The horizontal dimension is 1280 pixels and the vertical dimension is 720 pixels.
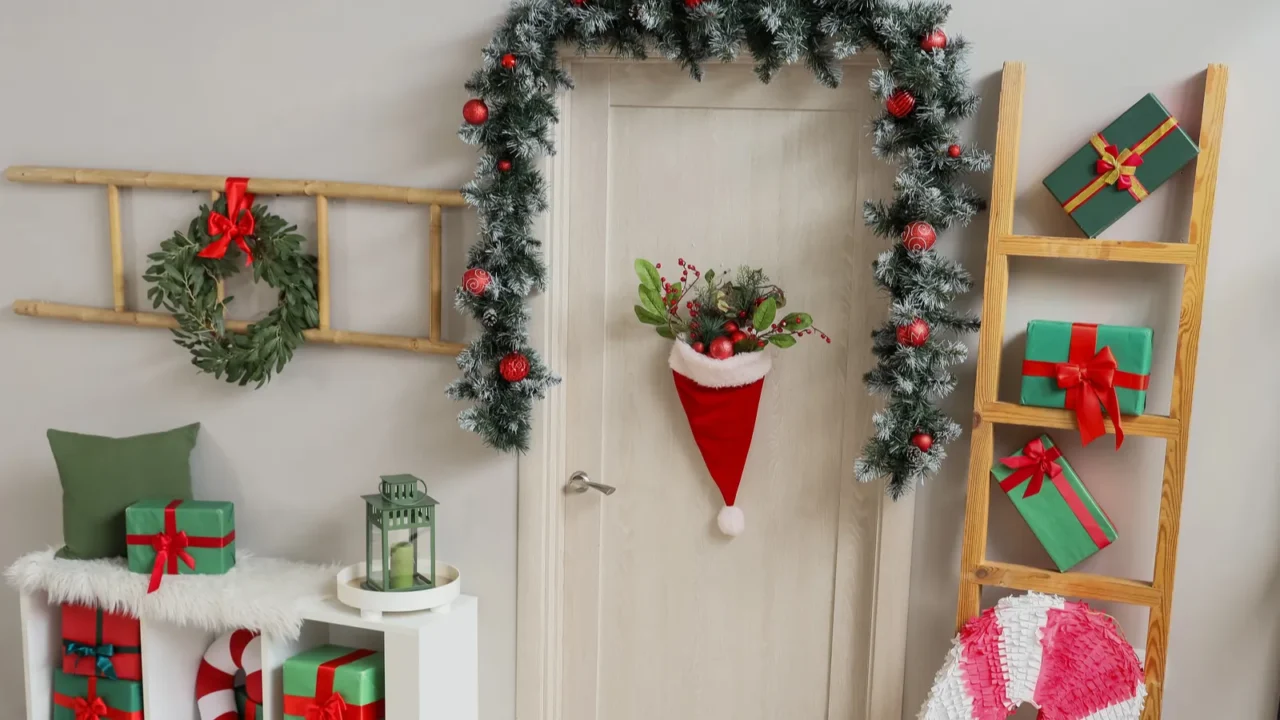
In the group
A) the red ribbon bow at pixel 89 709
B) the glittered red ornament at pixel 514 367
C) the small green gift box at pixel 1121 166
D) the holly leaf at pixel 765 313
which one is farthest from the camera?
the red ribbon bow at pixel 89 709

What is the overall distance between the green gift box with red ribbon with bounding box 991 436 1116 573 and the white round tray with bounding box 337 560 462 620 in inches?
47.1

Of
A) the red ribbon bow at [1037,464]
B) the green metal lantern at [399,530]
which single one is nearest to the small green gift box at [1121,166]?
the red ribbon bow at [1037,464]

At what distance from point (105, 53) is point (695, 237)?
1.57 m

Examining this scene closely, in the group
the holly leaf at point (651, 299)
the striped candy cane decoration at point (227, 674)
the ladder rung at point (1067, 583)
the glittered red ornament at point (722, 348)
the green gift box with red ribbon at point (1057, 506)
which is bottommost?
the striped candy cane decoration at point (227, 674)

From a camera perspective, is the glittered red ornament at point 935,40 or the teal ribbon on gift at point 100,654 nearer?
the glittered red ornament at point 935,40

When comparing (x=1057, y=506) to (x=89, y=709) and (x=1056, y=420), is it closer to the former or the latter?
(x=1056, y=420)

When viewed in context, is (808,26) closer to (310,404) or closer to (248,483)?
(310,404)

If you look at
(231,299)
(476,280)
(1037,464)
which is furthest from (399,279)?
(1037,464)

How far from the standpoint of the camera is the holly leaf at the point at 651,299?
2.30 meters

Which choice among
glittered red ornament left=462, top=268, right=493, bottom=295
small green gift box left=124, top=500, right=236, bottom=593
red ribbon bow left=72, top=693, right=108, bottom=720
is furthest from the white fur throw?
glittered red ornament left=462, top=268, right=493, bottom=295

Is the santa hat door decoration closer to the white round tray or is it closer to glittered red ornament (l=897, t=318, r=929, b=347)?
glittered red ornament (l=897, t=318, r=929, b=347)

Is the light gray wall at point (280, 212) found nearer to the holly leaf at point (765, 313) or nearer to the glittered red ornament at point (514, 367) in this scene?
the glittered red ornament at point (514, 367)

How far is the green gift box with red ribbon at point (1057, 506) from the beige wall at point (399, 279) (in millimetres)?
73

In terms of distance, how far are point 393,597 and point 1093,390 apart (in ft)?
4.82
